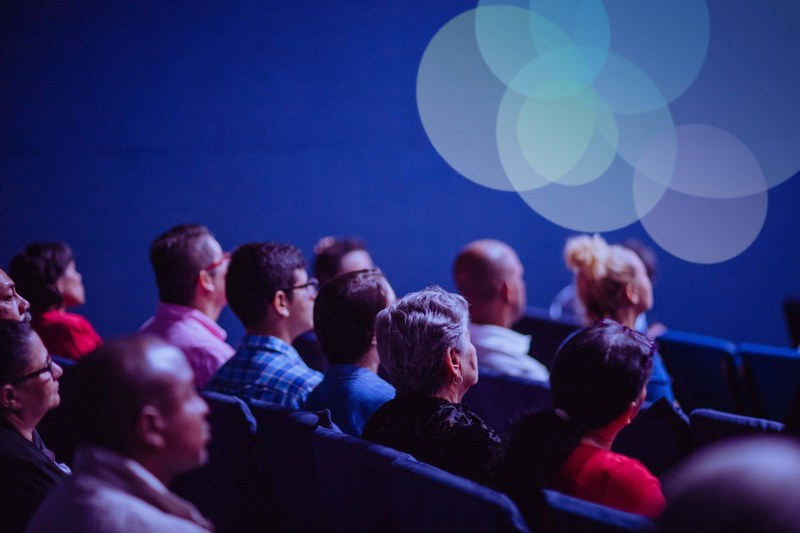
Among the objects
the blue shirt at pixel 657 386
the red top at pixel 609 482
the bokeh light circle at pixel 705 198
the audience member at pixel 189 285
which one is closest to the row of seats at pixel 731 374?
the blue shirt at pixel 657 386

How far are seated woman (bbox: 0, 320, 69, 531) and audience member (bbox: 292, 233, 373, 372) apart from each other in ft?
6.39

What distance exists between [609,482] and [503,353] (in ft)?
5.79

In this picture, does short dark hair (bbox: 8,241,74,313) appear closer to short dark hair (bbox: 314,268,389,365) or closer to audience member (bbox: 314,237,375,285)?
audience member (bbox: 314,237,375,285)

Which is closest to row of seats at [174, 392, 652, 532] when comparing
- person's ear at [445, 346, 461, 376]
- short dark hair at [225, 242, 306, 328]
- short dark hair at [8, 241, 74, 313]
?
person's ear at [445, 346, 461, 376]

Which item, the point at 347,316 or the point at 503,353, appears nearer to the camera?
the point at 347,316

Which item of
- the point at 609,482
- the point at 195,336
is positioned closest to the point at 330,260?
the point at 195,336

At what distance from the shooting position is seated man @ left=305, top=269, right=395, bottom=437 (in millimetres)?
2619

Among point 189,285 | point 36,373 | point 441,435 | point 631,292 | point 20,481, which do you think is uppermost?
point 631,292

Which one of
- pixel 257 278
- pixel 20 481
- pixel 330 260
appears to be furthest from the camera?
pixel 330 260

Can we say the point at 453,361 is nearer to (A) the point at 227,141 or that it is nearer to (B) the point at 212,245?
(B) the point at 212,245

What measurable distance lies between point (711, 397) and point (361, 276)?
2053 millimetres

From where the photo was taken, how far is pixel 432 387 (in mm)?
2375

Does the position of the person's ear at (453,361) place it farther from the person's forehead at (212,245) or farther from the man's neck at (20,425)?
the person's forehead at (212,245)

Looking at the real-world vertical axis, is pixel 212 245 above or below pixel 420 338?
above
